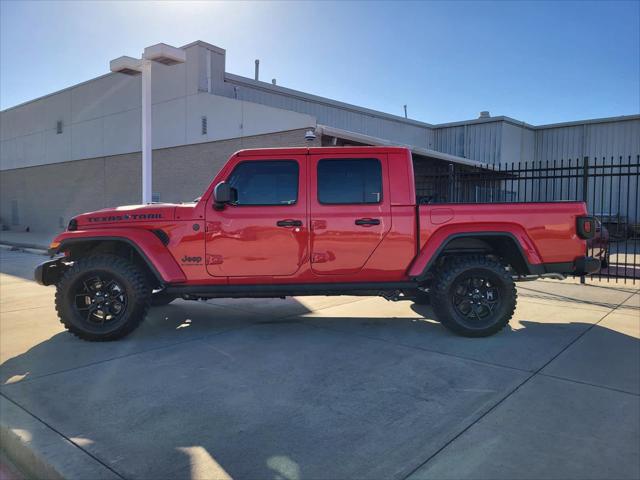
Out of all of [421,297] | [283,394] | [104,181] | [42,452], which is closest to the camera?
[42,452]

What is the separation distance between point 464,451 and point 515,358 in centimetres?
211

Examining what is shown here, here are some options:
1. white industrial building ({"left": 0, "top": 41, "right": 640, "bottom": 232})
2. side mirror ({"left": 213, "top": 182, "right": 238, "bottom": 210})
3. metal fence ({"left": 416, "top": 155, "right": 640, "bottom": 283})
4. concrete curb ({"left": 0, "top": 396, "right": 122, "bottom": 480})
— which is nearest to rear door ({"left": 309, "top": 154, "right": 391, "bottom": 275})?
side mirror ({"left": 213, "top": 182, "right": 238, "bottom": 210})

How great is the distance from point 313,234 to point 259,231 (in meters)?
0.59

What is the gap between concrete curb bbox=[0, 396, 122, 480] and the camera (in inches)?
109

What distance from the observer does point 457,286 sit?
5.60 m

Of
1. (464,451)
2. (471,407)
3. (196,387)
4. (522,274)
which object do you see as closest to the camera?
(464,451)

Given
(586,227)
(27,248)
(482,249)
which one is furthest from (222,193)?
(27,248)

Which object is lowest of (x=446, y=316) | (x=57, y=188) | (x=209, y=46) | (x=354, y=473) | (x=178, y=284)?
(x=354, y=473)

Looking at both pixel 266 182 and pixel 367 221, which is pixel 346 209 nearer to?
pixel 367 221

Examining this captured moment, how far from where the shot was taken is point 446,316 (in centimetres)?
552

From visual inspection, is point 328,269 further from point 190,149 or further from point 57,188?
point 57,188

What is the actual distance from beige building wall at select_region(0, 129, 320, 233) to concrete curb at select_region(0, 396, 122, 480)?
10179 mm

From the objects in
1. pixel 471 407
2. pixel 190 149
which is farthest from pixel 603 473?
pixel 190 149

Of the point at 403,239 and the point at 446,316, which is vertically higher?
the point at 403,239
